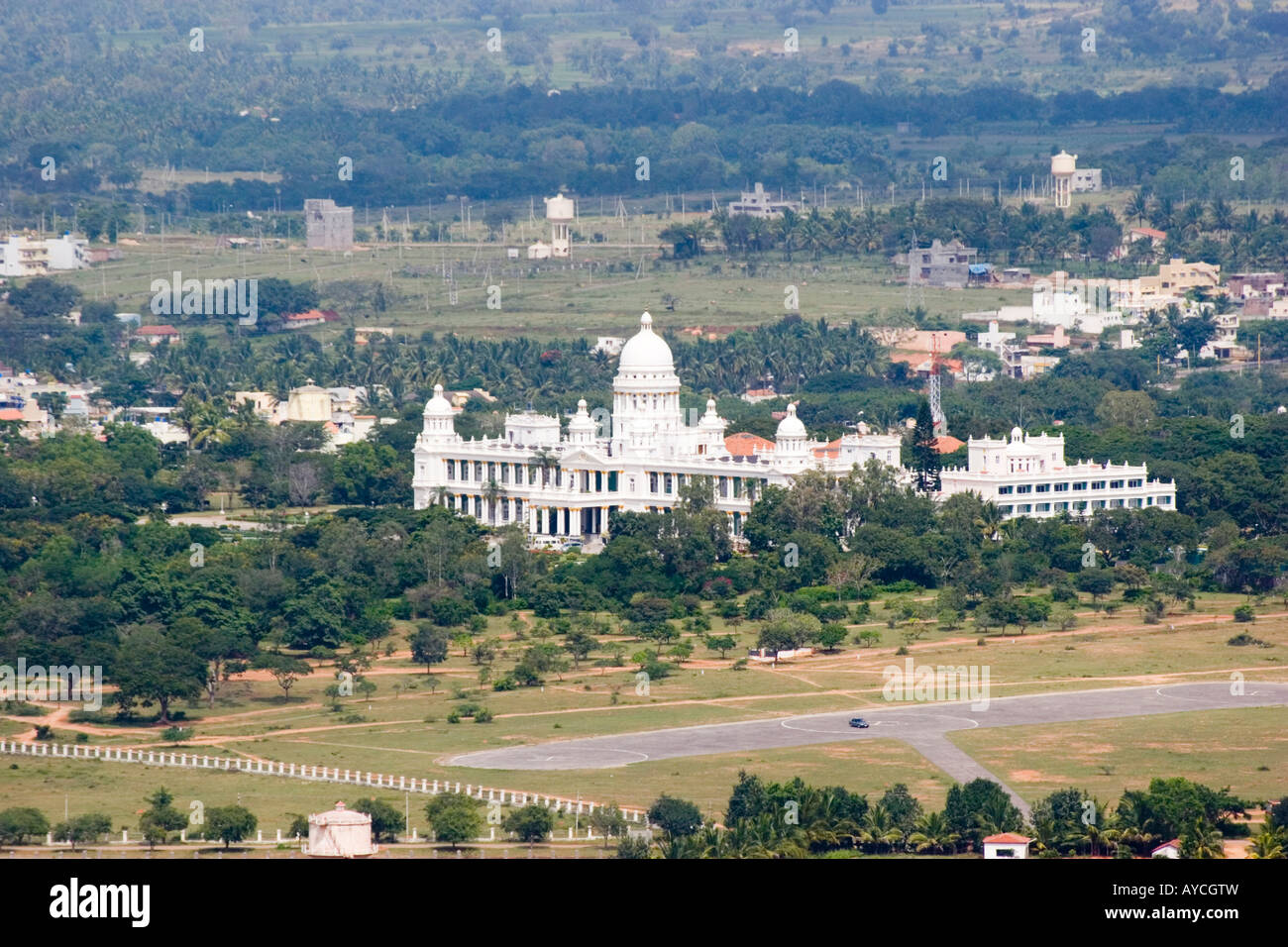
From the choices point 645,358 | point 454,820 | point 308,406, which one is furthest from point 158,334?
point 454,820

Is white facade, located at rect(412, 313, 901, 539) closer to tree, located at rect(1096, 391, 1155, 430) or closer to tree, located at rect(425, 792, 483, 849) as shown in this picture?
tree, located at rect(1096, 391, 1155, 430)

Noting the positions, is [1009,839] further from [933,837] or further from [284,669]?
[284,669]

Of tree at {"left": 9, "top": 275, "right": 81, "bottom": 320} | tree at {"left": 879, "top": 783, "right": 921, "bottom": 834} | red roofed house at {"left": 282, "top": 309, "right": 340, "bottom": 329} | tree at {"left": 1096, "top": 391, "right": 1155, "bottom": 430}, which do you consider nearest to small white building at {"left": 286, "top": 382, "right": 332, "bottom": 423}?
tree at {"left": 1096, "top": 391, "right": 1155, "bottom": 430}

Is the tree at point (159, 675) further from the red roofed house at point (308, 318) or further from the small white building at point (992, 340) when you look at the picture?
the red roofed house at point (308, 318)

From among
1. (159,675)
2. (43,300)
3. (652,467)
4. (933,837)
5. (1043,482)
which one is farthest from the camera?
(43,300)
